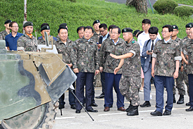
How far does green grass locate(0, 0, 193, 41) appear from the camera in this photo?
1780 cm

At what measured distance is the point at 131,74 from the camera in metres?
7.39

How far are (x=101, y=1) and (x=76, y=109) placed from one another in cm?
2006

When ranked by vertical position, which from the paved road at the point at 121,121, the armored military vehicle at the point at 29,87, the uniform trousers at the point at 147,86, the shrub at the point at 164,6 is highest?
the shrub at the point at 164,6

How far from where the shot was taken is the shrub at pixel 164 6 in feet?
86.8

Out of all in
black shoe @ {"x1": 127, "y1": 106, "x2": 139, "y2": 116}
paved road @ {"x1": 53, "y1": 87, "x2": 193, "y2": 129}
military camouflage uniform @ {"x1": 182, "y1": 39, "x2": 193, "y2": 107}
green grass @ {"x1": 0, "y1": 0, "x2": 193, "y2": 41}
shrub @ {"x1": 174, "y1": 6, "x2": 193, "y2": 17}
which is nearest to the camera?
paved road @ {"x1": 53, "y1": 87, "x2": 193, "y2": 129}

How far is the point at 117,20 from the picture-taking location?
21203mm

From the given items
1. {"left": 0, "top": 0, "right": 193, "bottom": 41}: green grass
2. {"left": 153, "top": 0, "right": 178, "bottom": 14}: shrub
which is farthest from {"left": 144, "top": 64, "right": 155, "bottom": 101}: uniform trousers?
{"left": 153, "top": 0, "right": 178, "bottom": 14}: shrub

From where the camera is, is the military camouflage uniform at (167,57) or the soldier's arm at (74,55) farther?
the soldier's arm at (74,55)

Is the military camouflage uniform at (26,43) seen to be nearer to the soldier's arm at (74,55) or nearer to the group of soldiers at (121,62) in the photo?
the group of soldiers at (121,62)

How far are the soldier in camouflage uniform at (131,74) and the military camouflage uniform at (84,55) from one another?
758 mm

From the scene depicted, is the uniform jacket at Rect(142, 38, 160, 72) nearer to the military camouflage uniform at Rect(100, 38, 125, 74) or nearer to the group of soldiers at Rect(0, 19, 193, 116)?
the group of soldiers at Rect(0, 19, 193, 116)

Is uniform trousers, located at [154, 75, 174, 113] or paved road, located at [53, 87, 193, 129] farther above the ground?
uniform trousers, located at [154, 75, 174, 113]

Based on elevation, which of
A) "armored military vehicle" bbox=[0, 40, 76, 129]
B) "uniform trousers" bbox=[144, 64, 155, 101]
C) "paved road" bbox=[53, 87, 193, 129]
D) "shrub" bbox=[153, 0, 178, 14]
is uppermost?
"shrub" bbox=[153, 0, 178, 14]

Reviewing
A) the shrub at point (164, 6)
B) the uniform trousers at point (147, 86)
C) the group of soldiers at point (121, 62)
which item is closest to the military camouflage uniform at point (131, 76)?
Result: the group of soldiers at point (121, 62)
